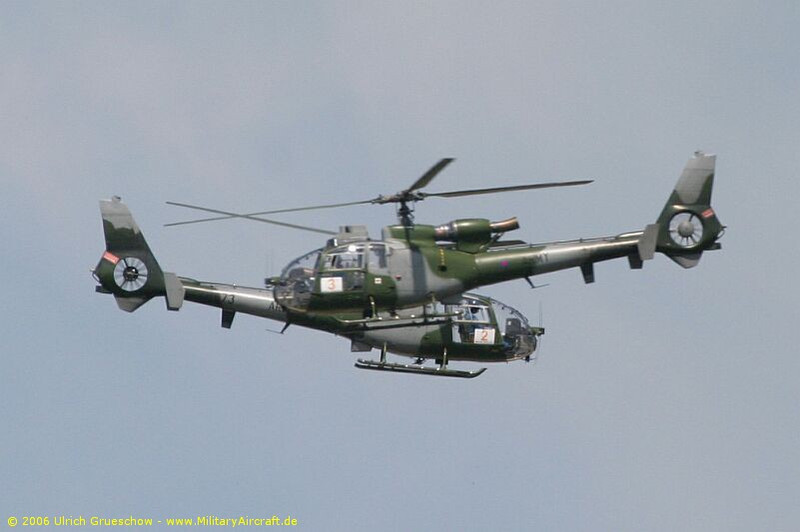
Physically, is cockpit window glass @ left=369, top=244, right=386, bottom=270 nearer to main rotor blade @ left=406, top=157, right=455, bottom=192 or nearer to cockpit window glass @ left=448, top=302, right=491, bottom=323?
main rotor blade @ left=406, top=157, right=455, bottom=192

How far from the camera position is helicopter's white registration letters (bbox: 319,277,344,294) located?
3581 centimetres

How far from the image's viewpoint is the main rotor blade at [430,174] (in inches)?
1280

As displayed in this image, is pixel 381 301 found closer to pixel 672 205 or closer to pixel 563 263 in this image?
pixel 563 263

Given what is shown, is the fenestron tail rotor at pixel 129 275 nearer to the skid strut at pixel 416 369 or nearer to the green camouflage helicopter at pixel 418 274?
the green camouflage helicopter at pixel 418 274

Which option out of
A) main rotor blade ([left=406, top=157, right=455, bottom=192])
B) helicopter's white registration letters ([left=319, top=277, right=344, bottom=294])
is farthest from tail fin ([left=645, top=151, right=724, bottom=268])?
helicopter's white registration letters ([left=319, top=277, right=344, bottom=294])

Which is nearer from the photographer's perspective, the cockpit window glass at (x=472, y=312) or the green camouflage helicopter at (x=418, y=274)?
the green camouflage helicopter at (x=418, y=274)

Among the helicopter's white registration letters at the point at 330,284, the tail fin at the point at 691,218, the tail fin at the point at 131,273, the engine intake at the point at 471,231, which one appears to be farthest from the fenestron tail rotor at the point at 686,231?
the tail fin at the point at 131,273

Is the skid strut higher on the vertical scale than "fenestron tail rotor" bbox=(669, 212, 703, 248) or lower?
lower

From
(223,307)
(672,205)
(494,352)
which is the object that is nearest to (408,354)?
(494,352)

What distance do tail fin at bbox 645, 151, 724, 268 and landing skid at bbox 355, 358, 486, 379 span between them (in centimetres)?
531

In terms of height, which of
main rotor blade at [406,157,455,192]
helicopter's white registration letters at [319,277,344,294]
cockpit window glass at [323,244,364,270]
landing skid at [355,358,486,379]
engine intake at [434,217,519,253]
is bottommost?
landing skid at [355,358,486,379]

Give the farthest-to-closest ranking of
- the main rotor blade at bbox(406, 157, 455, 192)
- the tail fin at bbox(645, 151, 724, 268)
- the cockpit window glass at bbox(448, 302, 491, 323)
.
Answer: the cockpit window glass at bbox(448, 302, 491, 323) → the tail fin at bbox(645, 151, 724, 268) → the main rotor blade at bbox(406, 157, 455, 192)

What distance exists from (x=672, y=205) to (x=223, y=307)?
36.2 ft

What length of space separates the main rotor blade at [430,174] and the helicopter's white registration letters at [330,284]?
2.49 meters
